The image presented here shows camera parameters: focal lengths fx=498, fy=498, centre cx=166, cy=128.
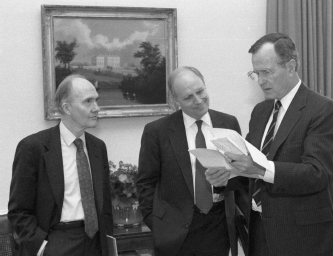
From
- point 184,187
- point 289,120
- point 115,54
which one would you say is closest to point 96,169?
point 184,187

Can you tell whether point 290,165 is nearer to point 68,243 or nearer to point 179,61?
point 68,243

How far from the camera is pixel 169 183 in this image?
11.0 feet

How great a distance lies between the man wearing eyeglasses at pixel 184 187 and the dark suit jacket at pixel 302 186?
51 centimetres

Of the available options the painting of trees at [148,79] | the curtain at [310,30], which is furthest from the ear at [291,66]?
the curtain at [310,30]

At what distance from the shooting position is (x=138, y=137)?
16.1 ft

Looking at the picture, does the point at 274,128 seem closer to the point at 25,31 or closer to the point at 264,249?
the point at 264,249

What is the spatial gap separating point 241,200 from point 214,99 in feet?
6.16

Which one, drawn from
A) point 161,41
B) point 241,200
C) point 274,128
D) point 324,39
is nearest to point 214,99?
point 161,41

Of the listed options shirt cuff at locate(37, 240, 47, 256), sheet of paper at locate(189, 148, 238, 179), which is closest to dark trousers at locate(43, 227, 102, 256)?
shirt cuff at locate(37, 240, 47, 256)

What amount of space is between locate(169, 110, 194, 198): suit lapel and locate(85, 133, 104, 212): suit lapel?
51 centimetres

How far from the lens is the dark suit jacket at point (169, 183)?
10.7ft

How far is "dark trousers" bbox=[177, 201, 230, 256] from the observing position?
3.29 m

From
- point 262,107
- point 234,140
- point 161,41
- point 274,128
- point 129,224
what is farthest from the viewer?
point 161,41

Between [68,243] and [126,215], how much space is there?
1363mm
